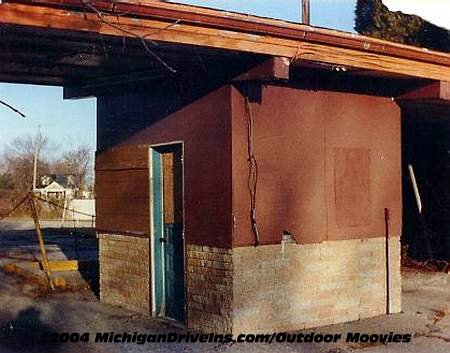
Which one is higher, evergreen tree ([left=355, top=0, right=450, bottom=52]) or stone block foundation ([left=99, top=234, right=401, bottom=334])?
evergreen tree ([left=355, top=0, right=450, bottom=52])

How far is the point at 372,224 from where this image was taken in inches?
394

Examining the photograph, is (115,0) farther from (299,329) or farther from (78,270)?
(78,270)

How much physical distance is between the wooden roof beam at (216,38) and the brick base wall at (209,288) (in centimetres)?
237

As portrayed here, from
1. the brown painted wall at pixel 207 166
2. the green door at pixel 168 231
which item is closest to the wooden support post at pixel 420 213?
the green door at pixel 168 231

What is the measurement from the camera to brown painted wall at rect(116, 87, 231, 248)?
8.56m

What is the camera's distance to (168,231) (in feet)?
32.2

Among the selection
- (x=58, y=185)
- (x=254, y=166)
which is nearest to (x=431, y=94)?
(x=254, y=166)

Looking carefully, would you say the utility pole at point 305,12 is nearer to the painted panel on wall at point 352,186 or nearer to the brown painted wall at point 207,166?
the brown painted wall at point 207,166

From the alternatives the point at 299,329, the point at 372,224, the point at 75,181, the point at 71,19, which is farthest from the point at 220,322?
the point at 75,181

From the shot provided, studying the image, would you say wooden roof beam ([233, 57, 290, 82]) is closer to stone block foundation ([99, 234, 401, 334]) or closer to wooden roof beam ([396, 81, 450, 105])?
stone block foundation ([99, 234, 401, 334])

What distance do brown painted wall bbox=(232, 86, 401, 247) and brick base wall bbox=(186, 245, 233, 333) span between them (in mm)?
382

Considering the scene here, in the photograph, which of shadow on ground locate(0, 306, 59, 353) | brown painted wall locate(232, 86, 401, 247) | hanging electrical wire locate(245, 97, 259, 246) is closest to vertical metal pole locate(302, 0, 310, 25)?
brown painted wall locate(232, 86, 401, 247)

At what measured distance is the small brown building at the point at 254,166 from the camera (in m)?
8.23

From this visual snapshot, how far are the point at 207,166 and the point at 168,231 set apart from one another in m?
1.42
